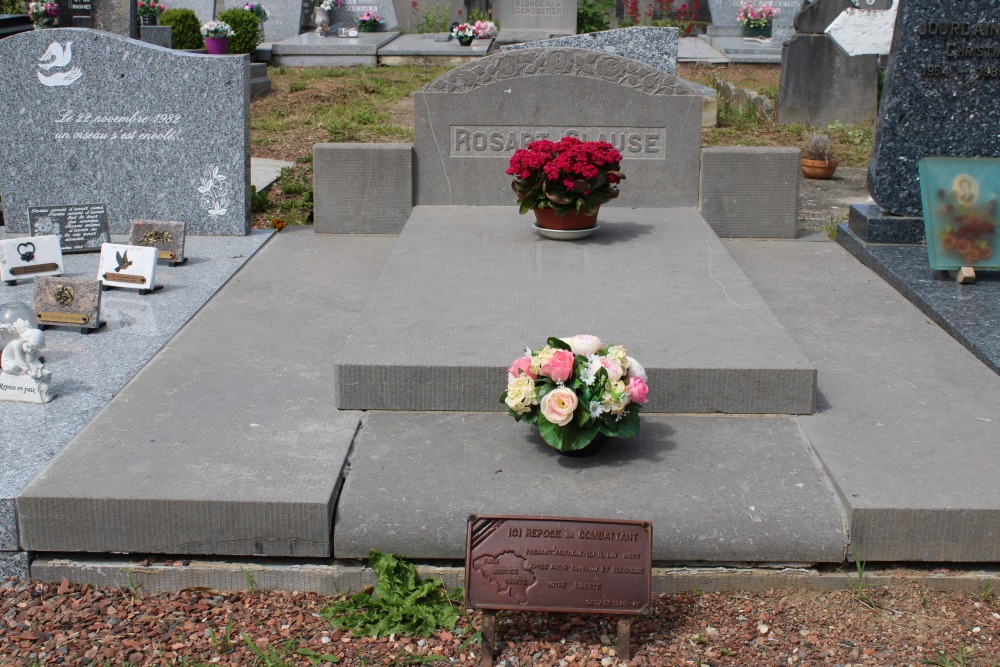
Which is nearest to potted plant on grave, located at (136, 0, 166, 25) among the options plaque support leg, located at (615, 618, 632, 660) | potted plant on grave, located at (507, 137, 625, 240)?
potted plant on grave, located at (507, 137, 625, 240)

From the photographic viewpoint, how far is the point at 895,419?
3.66m

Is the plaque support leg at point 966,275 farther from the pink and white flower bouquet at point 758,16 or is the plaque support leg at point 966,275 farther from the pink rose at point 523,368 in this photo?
the pink and white flower bouquet at point 758,16

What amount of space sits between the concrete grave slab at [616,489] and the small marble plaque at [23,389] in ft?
3.99

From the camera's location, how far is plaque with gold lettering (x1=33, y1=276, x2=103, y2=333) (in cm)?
451

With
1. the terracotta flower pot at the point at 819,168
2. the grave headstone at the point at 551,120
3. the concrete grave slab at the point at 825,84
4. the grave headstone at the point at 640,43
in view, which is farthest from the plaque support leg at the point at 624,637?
the concrete grave slab at the point at 825,84

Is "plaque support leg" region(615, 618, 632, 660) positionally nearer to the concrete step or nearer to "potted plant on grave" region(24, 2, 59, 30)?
the concrete step

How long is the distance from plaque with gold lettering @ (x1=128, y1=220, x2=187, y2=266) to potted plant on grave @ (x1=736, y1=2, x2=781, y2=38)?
14.4m

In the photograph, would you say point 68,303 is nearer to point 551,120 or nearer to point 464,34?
point 551,120

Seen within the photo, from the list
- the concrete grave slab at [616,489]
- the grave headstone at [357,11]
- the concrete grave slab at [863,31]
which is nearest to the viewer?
the concrete grave slab at [616,489]

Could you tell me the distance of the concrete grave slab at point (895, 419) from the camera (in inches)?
119

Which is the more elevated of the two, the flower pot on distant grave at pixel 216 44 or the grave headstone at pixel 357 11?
the grave headstone at pixel 357 11

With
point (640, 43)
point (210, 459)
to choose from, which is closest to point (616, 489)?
point (210, 459)

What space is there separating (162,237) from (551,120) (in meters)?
2.34

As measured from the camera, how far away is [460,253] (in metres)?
5.19
